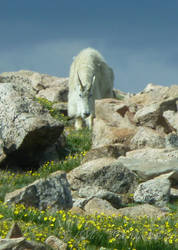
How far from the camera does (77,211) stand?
873 cm

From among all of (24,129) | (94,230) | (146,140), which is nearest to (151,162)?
(146,140)

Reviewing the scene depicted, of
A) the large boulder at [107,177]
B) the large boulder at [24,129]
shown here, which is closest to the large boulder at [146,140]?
the large boulder at [24,129]

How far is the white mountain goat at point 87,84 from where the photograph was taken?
21.5 m

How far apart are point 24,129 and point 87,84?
931 cm

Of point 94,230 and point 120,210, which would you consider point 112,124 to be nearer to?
point 120,210

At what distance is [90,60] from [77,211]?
694 inches

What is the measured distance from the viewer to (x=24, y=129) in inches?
531

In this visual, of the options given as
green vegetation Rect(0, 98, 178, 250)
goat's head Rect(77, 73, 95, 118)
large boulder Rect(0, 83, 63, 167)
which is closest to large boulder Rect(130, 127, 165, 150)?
large boulder Rect(0, 83, 63, 167)

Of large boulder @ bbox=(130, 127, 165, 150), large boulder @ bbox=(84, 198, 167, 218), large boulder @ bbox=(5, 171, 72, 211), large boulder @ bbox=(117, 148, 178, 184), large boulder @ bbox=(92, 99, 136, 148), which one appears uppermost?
large boulder @ bbox=(92, 99, 136, 148)

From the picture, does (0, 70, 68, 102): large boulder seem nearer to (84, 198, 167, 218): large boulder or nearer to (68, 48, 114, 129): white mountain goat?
(68, 48, 114, 129): white mountain goat

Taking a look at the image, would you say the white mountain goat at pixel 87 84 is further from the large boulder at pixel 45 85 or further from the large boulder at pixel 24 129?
the large boulder at pixel 24 129

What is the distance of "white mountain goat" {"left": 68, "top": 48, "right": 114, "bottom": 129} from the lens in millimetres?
21484

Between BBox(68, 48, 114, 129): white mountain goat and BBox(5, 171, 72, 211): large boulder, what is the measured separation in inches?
405

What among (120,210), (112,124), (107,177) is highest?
(112,124)
